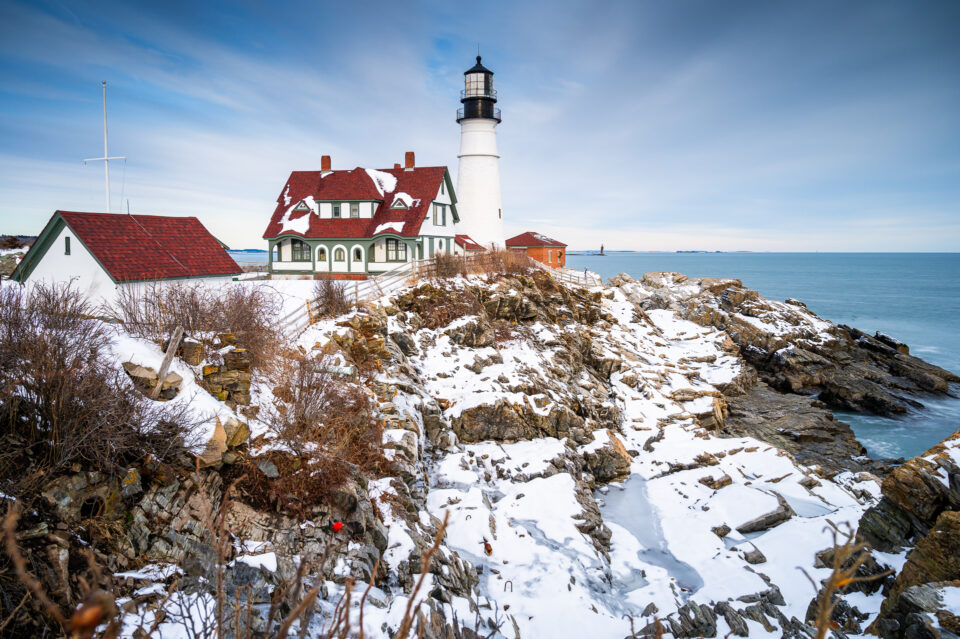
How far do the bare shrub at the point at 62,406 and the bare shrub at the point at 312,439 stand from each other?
192cm

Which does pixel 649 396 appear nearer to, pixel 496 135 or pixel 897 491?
pixel 897 491

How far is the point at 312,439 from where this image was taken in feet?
35.3

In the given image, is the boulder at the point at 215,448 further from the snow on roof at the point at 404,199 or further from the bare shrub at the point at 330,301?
the snow on roof at the point at 404,199

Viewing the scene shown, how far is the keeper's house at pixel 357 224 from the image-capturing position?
104ft

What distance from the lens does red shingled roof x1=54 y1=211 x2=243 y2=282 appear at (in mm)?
A: 17828

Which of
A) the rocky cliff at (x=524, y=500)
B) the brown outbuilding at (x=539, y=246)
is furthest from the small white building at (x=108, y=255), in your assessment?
the brown outbuilding at (x=539, y=246)

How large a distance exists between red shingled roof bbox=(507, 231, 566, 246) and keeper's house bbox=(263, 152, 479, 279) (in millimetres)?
13232

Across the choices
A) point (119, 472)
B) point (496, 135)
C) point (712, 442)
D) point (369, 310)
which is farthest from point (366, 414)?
point (496, 135)

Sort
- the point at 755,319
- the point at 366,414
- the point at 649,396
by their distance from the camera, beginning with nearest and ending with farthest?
1. the point at 366,414
2. the point at 649,396
3. the point at 755,319

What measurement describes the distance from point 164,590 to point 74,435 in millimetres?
2635

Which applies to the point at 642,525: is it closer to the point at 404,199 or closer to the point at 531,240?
the point at 404,199

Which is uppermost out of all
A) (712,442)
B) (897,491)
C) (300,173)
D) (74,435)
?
(300,173)

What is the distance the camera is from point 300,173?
3553 centimetres

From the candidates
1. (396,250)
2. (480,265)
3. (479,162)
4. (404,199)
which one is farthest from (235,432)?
(479,162)
